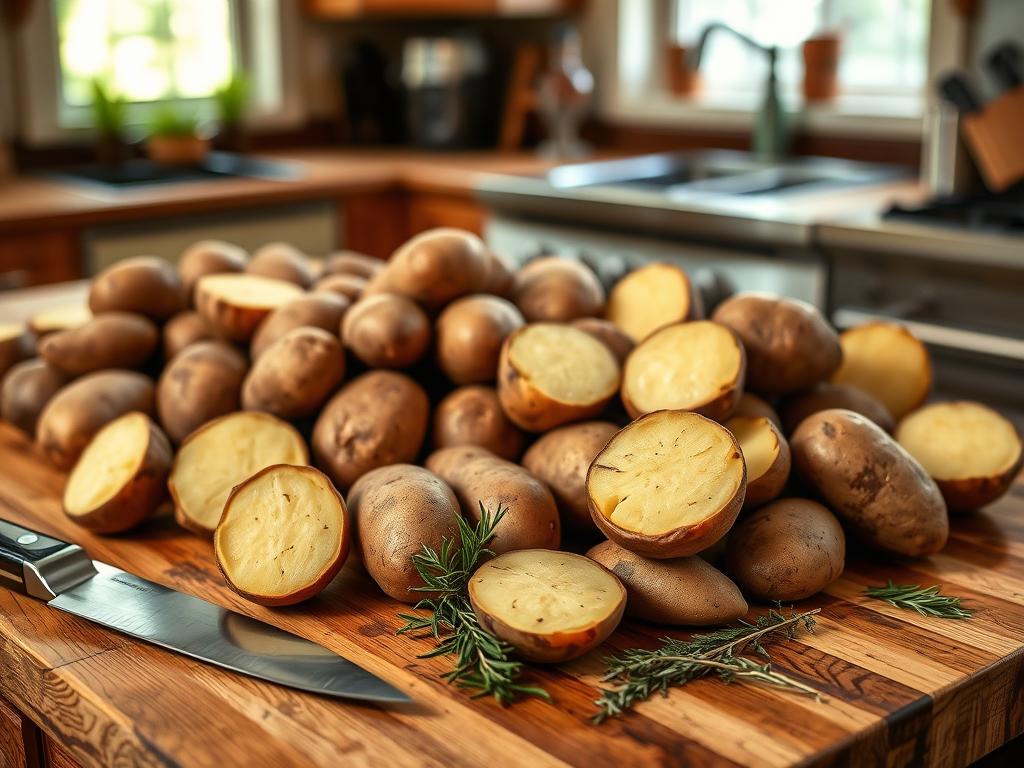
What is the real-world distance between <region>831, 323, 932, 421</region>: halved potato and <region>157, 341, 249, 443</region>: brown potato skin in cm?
65

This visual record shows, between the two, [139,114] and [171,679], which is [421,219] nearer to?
[139,114]

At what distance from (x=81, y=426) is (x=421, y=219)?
7.68 feet

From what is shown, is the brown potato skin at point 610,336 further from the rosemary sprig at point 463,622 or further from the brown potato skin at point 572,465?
the rosemary sprig at point 463,622

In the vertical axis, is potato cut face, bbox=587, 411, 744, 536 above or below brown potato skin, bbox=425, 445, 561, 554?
above

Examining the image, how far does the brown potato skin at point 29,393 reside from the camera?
1384 mm

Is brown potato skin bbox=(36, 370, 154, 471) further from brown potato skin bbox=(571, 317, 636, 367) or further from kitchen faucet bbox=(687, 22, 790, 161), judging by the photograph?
kitchen faucet bbox=(687, 22, 790, 161)

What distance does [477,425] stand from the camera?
44.9 inches

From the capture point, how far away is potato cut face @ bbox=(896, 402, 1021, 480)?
112cm

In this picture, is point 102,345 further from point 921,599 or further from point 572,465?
point 921,599

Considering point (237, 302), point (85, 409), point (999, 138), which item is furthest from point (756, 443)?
point (999, 138)

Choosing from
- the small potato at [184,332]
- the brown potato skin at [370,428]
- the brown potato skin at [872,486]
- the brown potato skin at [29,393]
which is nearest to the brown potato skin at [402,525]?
the brown potato skin at [370,428]

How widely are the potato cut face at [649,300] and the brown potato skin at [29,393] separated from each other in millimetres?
665

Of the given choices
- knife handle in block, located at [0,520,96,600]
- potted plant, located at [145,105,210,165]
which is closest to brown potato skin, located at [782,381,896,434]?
knife handle in block, located at [0,520,96,600]

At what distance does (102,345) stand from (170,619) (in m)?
0.49
